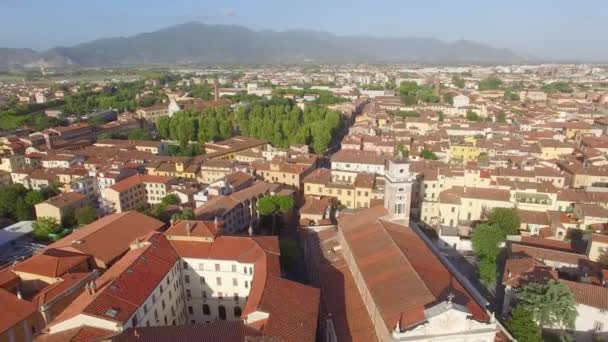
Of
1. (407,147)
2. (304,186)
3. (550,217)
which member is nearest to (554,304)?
(550,217)

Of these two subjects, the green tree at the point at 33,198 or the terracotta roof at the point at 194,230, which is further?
the green tree at the point at 33,198

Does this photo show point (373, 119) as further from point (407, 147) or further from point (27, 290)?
point (27, 290)

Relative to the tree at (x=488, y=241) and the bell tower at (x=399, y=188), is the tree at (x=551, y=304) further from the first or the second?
the bell tower at (x=399, y=188)

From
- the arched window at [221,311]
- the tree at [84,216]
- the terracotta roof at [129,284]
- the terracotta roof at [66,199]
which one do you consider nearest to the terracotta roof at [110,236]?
the terracotta roof at [129,284]

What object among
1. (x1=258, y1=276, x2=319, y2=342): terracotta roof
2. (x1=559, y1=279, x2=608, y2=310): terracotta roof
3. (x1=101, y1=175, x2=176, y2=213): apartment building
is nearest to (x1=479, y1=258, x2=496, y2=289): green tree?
(x1=559, y1=279, x2=608, y2=310): terracotta roof

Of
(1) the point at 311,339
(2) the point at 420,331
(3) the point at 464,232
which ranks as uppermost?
(2) the point at 420,331

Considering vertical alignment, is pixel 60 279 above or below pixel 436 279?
below

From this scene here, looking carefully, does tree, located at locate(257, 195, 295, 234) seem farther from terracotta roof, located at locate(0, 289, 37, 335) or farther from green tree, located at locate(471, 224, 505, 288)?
terracotta roof, located at locate(0, 289, 37, 335)
